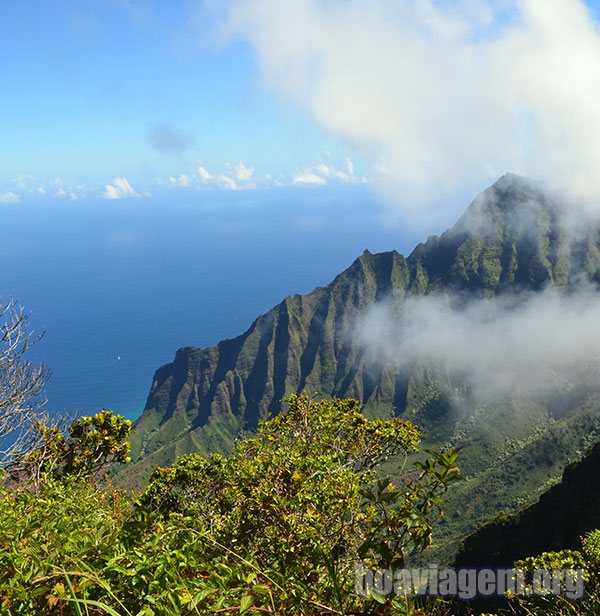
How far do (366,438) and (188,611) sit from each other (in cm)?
1602

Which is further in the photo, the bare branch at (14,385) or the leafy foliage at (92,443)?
the leafy foliage at (92,443)

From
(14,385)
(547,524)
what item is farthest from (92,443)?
(547,524)

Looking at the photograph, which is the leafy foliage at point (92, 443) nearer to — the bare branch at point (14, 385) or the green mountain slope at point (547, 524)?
the bare branch at point (14, 385)

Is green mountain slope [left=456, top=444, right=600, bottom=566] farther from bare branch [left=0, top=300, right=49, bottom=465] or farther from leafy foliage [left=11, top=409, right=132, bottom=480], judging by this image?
bare branch [left=0, top=300, right=49, bottom=465]

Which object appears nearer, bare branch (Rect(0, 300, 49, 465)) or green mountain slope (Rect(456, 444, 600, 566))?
bare branch (Rect(0, 300, 49, 465))

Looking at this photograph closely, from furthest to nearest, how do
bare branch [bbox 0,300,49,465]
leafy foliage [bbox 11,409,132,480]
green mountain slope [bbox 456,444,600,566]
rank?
green mountain slope [bbox 456,444,600,566] → leafy foliage [bbox 11,409,132,480] → bare branch [bbox 0,300,49,465]

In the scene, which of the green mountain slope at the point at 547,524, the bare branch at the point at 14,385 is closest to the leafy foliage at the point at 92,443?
the bare branch at the point at 14,385

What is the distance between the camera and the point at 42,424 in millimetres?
15000

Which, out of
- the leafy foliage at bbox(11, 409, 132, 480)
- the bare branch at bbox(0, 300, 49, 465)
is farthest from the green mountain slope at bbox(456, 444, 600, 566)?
the bare branch at bbox(0, 300, 49, 465)

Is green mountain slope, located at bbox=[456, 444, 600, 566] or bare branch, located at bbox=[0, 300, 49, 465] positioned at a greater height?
bare branch, located at bbox=[0, 300, 49, 465]

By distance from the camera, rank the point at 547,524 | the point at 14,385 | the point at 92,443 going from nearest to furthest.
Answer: the point at 14,385, the point at 92,443, the point at 547,524

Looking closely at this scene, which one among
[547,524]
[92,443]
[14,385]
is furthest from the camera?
[547,524]

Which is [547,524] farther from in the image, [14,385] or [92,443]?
[14,385]

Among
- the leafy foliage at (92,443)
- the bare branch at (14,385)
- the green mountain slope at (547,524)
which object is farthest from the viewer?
the green mountain slope at (547,524)
